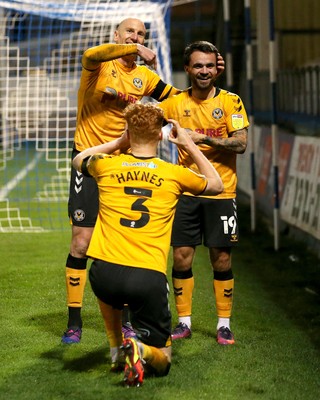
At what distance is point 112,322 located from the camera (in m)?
6.04

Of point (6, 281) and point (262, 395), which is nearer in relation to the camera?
point (262, 395)

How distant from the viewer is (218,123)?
7.15 m

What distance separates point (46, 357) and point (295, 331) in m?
2.06

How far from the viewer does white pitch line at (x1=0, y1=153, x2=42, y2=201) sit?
1688 cm

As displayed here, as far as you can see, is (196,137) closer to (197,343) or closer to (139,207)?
(139,207)

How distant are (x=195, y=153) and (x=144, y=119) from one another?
18.1 inches

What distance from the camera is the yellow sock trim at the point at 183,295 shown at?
7.36 meters

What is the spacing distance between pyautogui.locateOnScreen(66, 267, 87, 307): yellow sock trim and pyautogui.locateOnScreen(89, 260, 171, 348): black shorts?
141 centimetres

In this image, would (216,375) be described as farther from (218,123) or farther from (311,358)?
(218,123)

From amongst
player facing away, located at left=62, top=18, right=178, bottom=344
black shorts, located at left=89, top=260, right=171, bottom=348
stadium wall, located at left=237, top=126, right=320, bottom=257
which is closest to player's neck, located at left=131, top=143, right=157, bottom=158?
black shorts, located at left=89, top=260, right=171, bottom=348

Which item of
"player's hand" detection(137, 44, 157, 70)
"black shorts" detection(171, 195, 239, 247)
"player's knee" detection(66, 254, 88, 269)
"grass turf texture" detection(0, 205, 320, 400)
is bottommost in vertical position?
"grass turf texture" detection(0, 205, 320, 400)

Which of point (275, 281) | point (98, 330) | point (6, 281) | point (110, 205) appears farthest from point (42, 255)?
point (110, 205)

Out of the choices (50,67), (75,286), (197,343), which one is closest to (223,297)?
(197,343)

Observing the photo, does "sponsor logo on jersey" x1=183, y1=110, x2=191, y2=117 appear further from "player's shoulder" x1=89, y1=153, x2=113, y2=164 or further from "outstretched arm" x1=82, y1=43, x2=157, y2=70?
"player's shoulder" x1=89, y1=153, x2=113, y2=164
